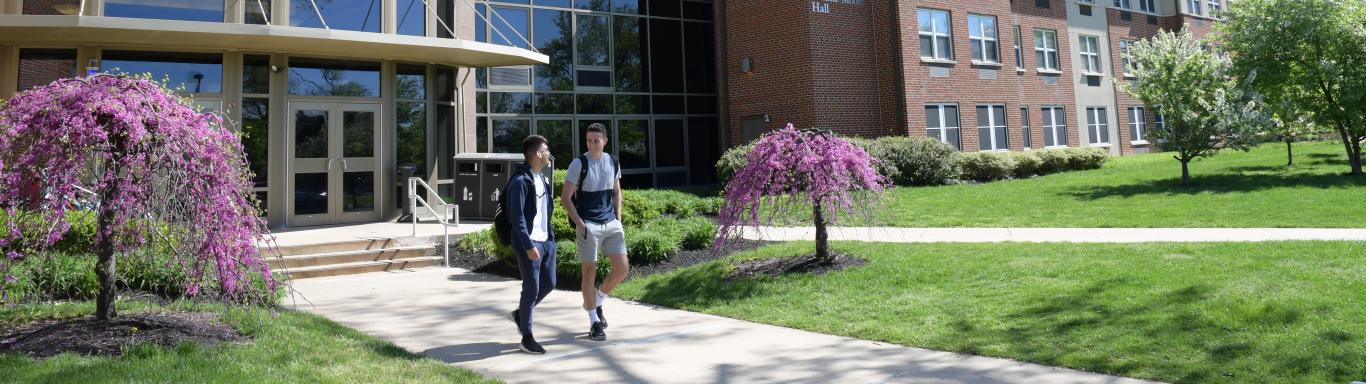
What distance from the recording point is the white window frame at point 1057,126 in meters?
26.1

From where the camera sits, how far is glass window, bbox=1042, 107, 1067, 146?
26031 millimetres

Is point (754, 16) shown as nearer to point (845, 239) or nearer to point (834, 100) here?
point (834, 100)

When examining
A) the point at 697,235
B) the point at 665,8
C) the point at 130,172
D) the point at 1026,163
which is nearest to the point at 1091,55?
the point at 1026,163

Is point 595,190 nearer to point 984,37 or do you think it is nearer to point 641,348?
point 641,348

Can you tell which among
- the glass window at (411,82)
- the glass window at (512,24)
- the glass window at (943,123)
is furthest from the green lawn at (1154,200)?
the glass window at (512,24)

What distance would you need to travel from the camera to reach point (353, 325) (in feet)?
22.8

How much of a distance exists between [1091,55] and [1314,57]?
1081 centimetres

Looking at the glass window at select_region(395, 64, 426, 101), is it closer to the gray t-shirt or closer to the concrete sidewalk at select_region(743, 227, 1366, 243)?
the concrete sidewalk at select_region(743, 227, 1366, 243)

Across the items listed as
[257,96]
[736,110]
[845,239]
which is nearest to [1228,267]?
[845,239]

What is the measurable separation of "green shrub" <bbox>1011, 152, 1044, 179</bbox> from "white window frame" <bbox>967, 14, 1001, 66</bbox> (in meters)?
3.09

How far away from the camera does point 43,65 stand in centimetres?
1247

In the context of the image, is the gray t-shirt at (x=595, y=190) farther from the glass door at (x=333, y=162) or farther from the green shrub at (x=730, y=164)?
the green shrub at (x=730, y=164)

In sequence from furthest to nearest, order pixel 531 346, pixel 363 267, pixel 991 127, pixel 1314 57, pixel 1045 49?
pixel 1045 49
pixel 991 127
pixel 1314 57
pixel 363 267
pixel 531 346

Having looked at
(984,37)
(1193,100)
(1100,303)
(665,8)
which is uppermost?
(665,8)
